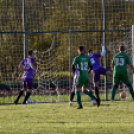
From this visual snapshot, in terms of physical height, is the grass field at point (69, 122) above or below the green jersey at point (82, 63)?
below

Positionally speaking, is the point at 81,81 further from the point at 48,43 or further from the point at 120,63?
the point at 48,43

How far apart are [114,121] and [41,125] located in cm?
158

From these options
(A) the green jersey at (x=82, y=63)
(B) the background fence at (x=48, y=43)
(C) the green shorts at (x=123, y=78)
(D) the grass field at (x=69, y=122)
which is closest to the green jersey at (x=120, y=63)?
(C) the green shorts at (x=123, y=78)


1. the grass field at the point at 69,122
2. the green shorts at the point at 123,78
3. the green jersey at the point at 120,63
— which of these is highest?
the green jersey at the point at 120,63

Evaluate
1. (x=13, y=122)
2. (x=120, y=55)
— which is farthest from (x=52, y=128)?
(x=120, y=55)

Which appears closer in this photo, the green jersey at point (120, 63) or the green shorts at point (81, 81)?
the green shorts at point (81, 81)

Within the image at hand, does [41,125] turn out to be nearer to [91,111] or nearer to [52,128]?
[52,128]

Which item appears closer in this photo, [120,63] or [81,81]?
[81,81]

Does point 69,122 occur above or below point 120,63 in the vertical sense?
below

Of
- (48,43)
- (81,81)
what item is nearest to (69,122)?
(81,81)

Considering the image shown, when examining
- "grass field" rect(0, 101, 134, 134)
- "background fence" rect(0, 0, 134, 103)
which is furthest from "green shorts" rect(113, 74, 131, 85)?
"background fence" rect(0, 0, 134, 103)

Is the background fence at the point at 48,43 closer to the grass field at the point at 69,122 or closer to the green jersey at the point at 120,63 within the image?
the green jersey at the point at 120,63

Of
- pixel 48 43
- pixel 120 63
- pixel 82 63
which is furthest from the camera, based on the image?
pixel 48 43

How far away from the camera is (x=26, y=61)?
13352 mm
